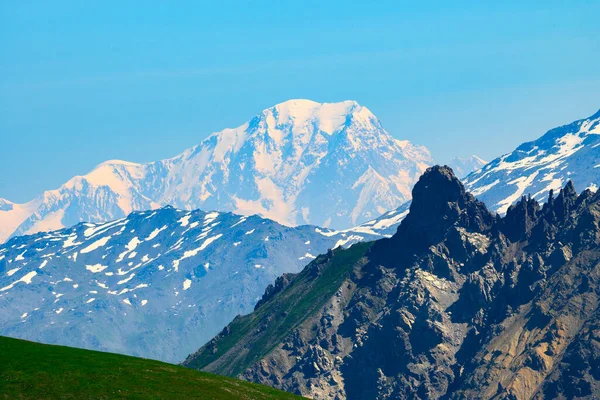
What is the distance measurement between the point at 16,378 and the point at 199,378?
28282mm

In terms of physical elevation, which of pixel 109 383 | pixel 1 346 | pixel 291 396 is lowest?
pixel 291 396

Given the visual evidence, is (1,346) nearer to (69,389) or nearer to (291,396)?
(69,389)

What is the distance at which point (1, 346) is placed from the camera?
165 metres

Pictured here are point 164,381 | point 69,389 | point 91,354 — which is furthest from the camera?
point 91,354

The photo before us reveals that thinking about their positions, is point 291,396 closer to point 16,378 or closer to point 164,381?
point 164,381

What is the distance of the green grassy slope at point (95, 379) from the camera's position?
148125 millimetres

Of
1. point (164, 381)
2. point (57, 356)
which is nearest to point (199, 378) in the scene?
point (164, 381)

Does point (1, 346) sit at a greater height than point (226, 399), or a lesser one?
greater

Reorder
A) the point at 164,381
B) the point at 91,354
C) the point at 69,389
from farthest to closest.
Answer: the point at 91,354 < the point at 164,381 < the point at 69,389

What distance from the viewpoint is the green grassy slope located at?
148 metres

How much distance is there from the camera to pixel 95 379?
15338cm

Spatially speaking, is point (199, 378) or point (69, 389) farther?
point (199, 378)

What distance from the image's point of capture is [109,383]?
152750 mm

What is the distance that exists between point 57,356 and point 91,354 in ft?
30.0
